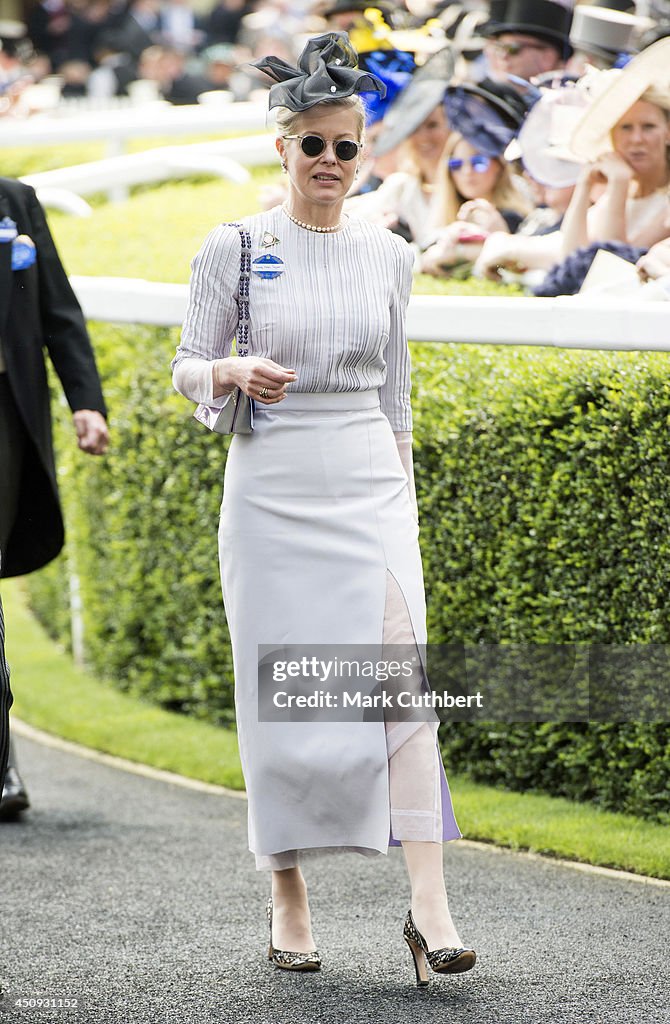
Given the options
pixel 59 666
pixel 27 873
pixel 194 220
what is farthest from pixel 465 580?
pixel 194 220

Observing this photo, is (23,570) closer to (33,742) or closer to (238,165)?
(33,742)

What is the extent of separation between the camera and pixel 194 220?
31.6 ft

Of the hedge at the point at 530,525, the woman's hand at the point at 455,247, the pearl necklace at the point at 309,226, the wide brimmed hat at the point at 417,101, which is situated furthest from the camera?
the wide brimmed hat at the point at 417,101

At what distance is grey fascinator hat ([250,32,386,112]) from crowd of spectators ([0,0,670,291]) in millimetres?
1274

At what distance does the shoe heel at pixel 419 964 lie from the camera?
12.1 feet

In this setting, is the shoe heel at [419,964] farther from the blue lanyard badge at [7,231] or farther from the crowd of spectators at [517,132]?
the crowd of spectators at [517,132]

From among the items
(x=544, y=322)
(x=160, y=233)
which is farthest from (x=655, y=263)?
(x=160, y=233)

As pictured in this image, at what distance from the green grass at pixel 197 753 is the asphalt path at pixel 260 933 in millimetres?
97

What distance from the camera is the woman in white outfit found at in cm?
373

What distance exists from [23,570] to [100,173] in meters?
7.33

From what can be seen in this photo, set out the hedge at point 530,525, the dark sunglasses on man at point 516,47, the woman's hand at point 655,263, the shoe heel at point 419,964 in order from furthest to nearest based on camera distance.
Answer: the dark sunglasses on man at point 516,47 → the woman's hand at point 655,263 → the hedge at point 530,525 → the shoe heel at point 419,964

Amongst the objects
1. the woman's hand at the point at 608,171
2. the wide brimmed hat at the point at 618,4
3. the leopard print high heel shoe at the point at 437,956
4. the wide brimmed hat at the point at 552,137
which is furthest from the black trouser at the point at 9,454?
the wide brimmed hat at the point at 618,4

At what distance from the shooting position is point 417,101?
792 centimetres

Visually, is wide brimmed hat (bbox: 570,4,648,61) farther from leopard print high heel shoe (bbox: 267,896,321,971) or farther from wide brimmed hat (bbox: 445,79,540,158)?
leopard print high heel shoe (bbox: 267,896,321,971)
